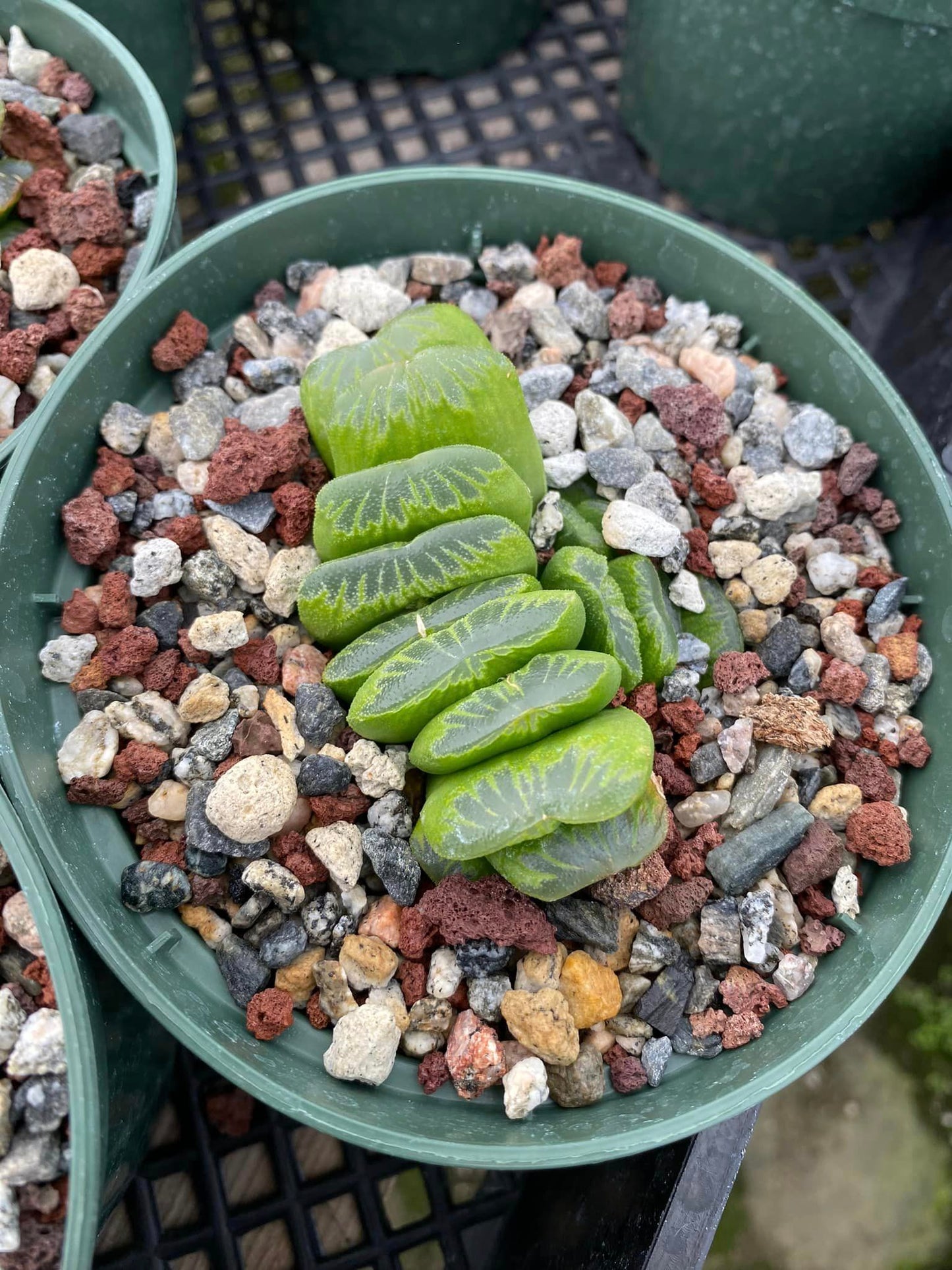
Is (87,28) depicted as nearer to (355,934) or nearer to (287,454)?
(287,454)

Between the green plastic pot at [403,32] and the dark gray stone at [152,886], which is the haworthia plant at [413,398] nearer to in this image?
the dark gray stone at [152,886]

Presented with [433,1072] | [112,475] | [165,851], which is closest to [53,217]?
[112,475]

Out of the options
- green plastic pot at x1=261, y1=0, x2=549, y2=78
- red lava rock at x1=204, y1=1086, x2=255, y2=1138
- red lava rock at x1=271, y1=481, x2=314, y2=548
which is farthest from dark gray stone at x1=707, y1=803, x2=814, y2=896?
green plastic pot at x1=261, y1=0, x2=549, y2=78

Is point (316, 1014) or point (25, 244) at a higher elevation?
point (25, 244)

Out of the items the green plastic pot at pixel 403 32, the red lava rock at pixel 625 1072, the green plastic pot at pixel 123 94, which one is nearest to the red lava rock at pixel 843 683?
the red lava rock at pixel 625 1072

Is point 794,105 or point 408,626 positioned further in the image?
point 794,105

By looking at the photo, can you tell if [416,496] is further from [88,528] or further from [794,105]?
[794,105]

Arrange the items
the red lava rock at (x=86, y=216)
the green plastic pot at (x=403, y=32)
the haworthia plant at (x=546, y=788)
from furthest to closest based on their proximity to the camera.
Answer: the green plastic pot at (x=403, y=32) → the red lava rock at (x=86, y=216) → the haworthia plant at (x=546, y=788)
